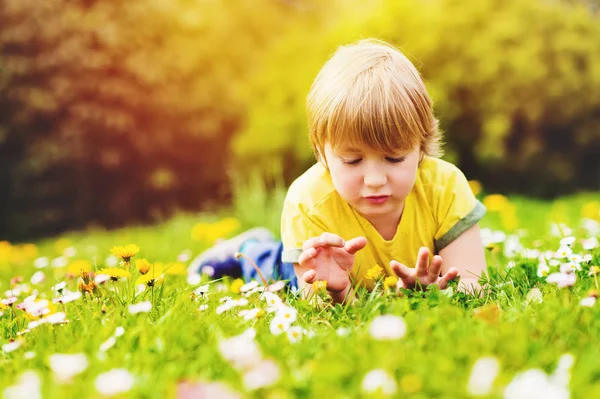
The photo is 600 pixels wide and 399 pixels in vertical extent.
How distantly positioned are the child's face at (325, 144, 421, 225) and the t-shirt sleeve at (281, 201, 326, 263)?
25 cm

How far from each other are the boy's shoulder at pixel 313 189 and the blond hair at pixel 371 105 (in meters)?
0.16

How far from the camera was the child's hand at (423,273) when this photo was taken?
1.88 metres

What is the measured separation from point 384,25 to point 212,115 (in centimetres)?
245

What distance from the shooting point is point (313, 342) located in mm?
1460

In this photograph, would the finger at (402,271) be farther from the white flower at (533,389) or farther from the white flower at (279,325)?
the white flower at (533,389)

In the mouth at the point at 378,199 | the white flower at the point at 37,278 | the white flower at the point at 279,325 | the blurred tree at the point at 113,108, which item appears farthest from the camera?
the blurred tree at the point at 113,108

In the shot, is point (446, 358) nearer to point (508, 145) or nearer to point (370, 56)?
point (370, 56)

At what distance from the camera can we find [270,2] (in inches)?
346

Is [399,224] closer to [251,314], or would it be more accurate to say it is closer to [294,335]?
[251,314]

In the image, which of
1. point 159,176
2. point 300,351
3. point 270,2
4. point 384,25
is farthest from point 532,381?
point 270,2

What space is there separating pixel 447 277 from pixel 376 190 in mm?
343

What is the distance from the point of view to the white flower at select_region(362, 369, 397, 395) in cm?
111

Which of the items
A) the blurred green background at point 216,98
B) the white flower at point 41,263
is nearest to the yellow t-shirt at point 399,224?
the white flower at point 41,263

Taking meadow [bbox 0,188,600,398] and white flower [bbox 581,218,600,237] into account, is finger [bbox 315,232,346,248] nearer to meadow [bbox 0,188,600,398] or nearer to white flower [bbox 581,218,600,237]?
meadow [bbox 0,188,600,398]
